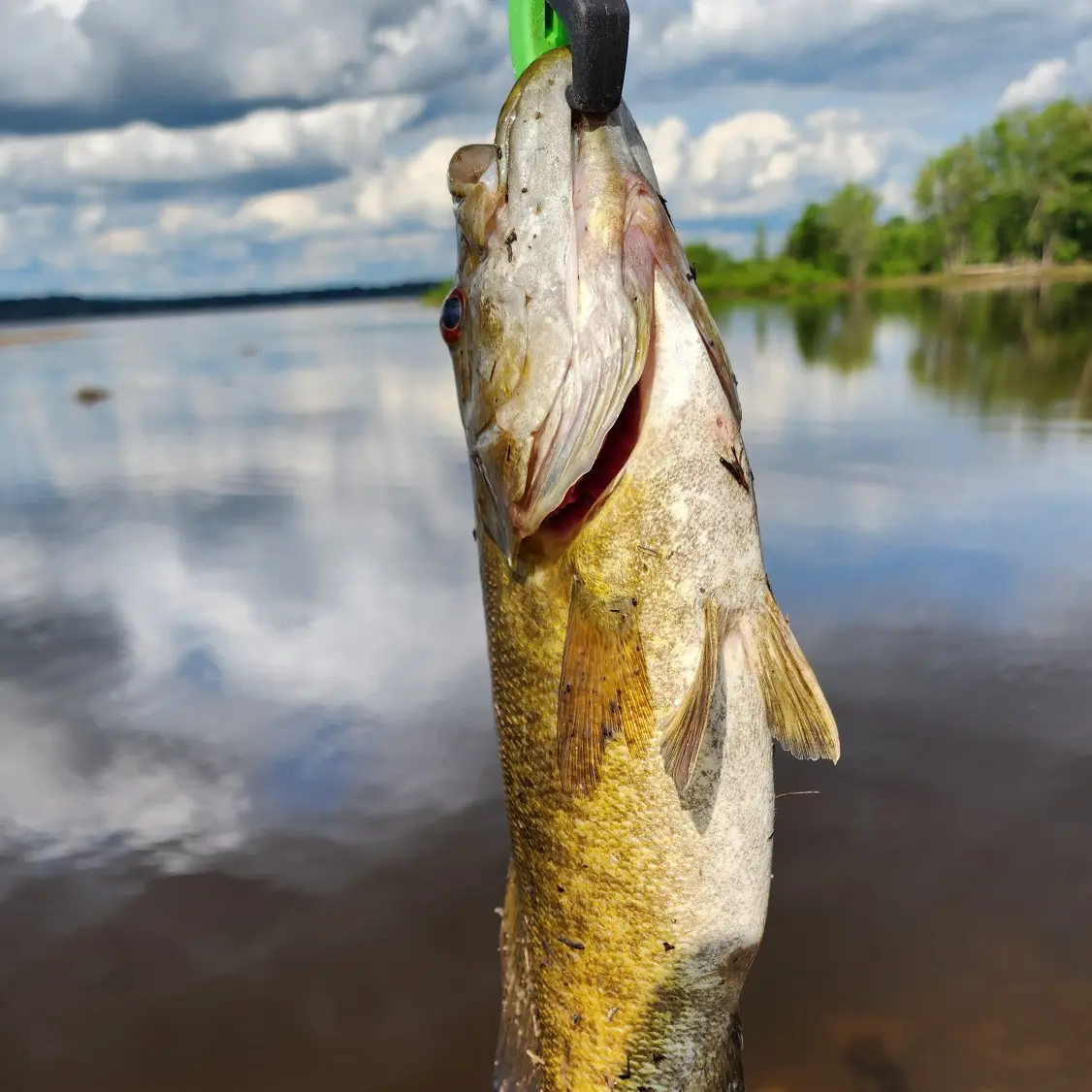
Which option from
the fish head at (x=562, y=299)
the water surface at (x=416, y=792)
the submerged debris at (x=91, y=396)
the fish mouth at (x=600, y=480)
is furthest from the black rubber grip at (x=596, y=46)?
the submerged debris at (x=91, y=396)

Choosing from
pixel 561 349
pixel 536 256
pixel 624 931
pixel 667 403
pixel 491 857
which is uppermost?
pixel 536 256

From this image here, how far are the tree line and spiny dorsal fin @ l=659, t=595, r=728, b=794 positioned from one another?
227 feet

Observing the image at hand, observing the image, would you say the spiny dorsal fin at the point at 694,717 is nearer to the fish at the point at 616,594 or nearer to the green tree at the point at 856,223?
the fish at the point at 616,594

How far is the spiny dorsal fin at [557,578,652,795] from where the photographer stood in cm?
194

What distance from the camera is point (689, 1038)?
88.4 inches

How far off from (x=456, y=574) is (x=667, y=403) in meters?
6.93

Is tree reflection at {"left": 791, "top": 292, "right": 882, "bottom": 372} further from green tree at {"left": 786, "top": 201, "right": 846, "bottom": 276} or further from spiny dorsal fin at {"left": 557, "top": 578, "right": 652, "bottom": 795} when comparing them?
green tree at {"left": 786, "top": 201, "right": 846, "bottom": 276}

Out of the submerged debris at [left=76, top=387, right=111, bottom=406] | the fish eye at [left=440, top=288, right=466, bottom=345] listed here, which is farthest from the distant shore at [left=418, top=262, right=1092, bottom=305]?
the fish eye at [left=440, top=288, right=466, bottom=345]

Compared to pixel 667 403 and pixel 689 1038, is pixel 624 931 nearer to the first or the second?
pixel 689 1038

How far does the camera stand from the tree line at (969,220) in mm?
72812

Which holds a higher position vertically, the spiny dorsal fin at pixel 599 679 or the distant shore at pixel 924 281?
the spiny dorsal fin at pixel 599 679

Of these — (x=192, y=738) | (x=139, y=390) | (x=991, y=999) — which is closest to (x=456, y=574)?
(x=192, y=738)

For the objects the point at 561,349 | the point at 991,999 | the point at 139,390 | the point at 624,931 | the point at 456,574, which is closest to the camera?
the point at 561,349

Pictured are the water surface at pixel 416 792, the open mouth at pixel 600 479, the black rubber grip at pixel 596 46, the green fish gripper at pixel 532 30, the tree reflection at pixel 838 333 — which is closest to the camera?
the black rubber grip at pixel 596 46
